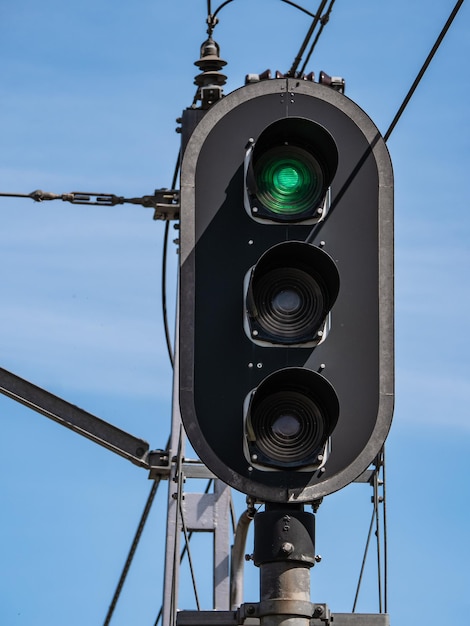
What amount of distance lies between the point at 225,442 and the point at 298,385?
0.31 metres

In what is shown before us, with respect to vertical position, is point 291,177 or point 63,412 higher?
point 63,412

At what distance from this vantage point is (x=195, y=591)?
607 cm

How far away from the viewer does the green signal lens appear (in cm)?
505

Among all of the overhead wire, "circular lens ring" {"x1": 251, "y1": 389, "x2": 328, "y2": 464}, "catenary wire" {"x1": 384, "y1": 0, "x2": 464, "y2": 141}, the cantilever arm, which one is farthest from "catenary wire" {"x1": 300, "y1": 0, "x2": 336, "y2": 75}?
"circular lens ring" {"x1": 251, "y1": 389, "x2": 328, "y2": 464}

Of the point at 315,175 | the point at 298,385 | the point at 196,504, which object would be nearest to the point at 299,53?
the point at 315,175

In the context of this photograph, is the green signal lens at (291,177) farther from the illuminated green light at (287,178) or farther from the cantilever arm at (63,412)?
the cantilever arm at (63,412)

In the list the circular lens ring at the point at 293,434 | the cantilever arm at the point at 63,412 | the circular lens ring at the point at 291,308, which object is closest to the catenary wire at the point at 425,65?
the circular lens ring at the point at 291,308

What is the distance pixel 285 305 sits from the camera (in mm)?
4891

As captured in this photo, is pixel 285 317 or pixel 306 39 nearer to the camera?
pixel 285 317

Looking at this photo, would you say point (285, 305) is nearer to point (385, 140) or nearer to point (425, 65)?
point (385, 140)

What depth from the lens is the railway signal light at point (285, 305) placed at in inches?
190

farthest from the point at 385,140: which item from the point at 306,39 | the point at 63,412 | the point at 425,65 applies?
the point at 63,412

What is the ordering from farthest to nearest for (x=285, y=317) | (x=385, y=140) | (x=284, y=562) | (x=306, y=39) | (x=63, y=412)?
(x=63, y=412) < (x=306, y=39) < (x=385, y=140) < (x=285, y=317) < (x=284, y=562)

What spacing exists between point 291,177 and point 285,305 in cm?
51
